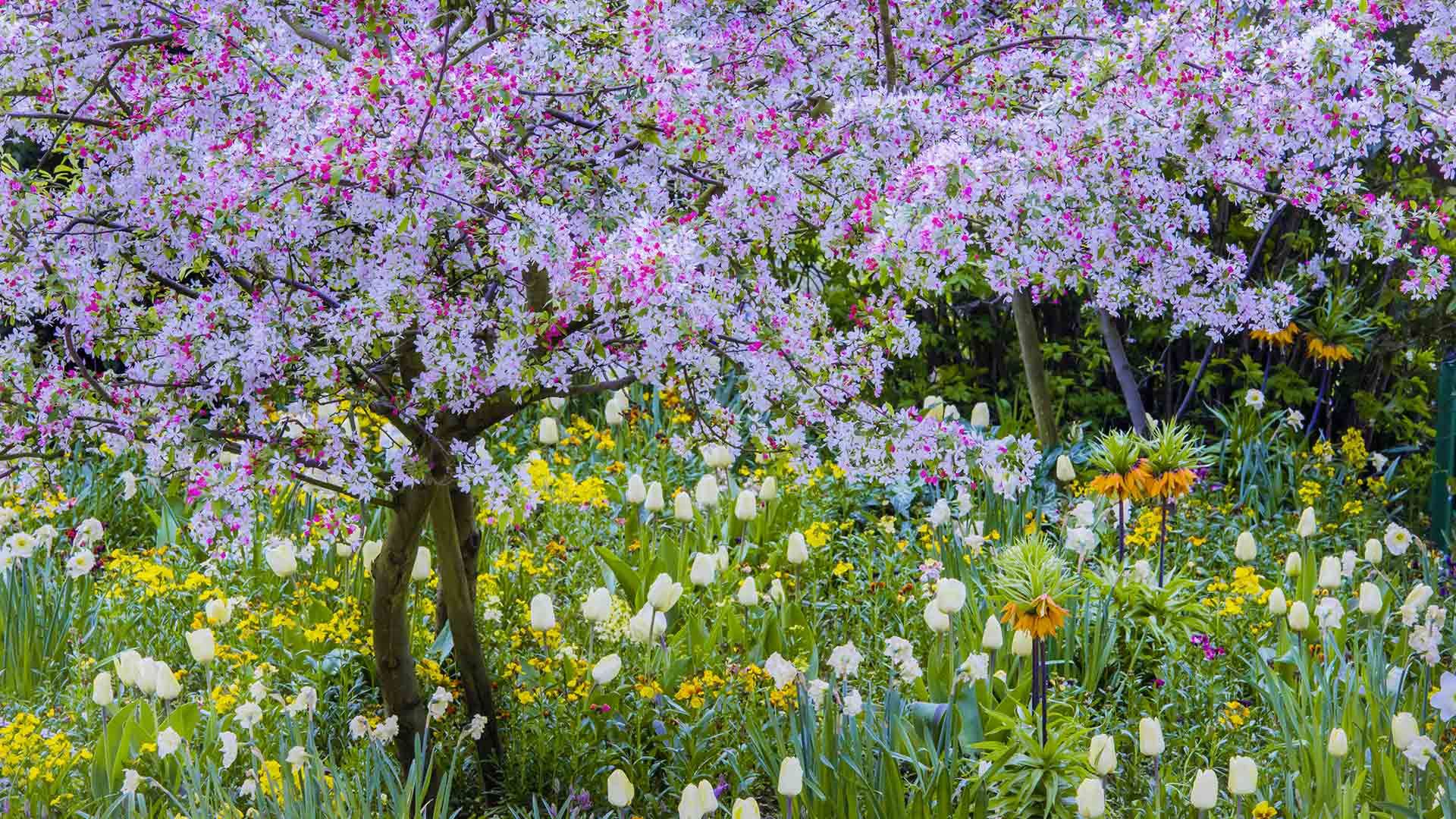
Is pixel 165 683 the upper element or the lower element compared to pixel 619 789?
upper

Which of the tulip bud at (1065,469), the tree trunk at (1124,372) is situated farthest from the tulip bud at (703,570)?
the tree trunk at (1124,372)

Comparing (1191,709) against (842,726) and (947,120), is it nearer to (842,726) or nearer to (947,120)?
(842,726)

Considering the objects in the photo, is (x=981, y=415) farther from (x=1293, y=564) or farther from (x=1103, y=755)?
(x=1103, y=755)

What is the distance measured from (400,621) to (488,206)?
1.17 m

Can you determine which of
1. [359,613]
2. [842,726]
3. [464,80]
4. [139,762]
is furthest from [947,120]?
[139,762]

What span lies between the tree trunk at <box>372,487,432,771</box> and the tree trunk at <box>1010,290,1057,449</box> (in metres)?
2.88

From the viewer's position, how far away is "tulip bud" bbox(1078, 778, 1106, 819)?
264 centimetres

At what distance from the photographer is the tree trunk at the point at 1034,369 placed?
17.8 ft

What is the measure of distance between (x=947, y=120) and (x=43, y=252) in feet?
6.13

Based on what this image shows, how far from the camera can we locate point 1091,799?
8.68 feet

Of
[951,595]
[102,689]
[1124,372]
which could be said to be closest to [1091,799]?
[951,595]

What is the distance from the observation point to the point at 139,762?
3344mm

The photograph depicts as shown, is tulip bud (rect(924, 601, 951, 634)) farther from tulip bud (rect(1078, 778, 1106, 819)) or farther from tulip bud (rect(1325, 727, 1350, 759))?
tulip bud (rect(1325, 727, 1350, 759))

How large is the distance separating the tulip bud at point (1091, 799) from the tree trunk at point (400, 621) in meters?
1.53
